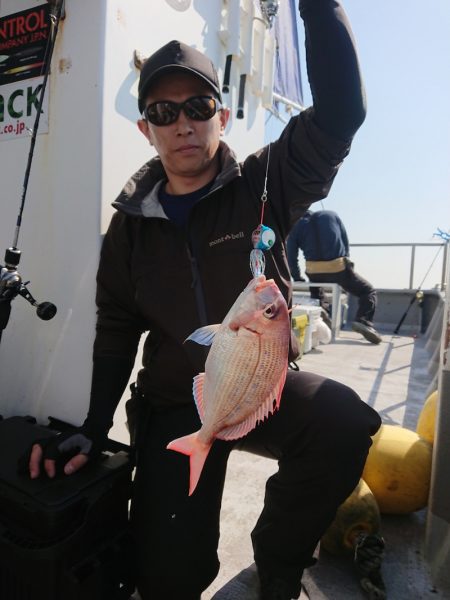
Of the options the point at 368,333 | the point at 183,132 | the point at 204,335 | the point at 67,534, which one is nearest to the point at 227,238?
the point at 183,132

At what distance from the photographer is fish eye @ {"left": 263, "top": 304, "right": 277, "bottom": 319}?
1182mm

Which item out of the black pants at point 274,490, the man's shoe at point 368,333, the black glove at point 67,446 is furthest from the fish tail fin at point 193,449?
the man's shoe at point 368,333

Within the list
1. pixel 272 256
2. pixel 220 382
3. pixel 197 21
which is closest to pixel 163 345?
pixel 272 256

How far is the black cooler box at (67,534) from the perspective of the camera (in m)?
1.49

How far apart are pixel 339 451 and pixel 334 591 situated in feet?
2.18

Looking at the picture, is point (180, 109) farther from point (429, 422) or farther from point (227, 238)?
point (429, 422)

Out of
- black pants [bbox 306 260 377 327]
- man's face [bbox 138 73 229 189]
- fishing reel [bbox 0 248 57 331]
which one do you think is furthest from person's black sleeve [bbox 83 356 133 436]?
black pants [bbox 306 260 377 327]

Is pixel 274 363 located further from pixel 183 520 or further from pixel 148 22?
pixel 148 22

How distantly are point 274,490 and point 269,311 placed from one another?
3.26ft

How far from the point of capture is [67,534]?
60.8 inches

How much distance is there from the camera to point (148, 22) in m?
2.55

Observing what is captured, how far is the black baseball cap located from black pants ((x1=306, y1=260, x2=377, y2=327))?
19.6 ft

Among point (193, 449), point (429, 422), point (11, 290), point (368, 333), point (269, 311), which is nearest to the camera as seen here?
point (269, 311)

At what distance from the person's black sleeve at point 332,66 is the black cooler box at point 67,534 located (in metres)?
1.70
